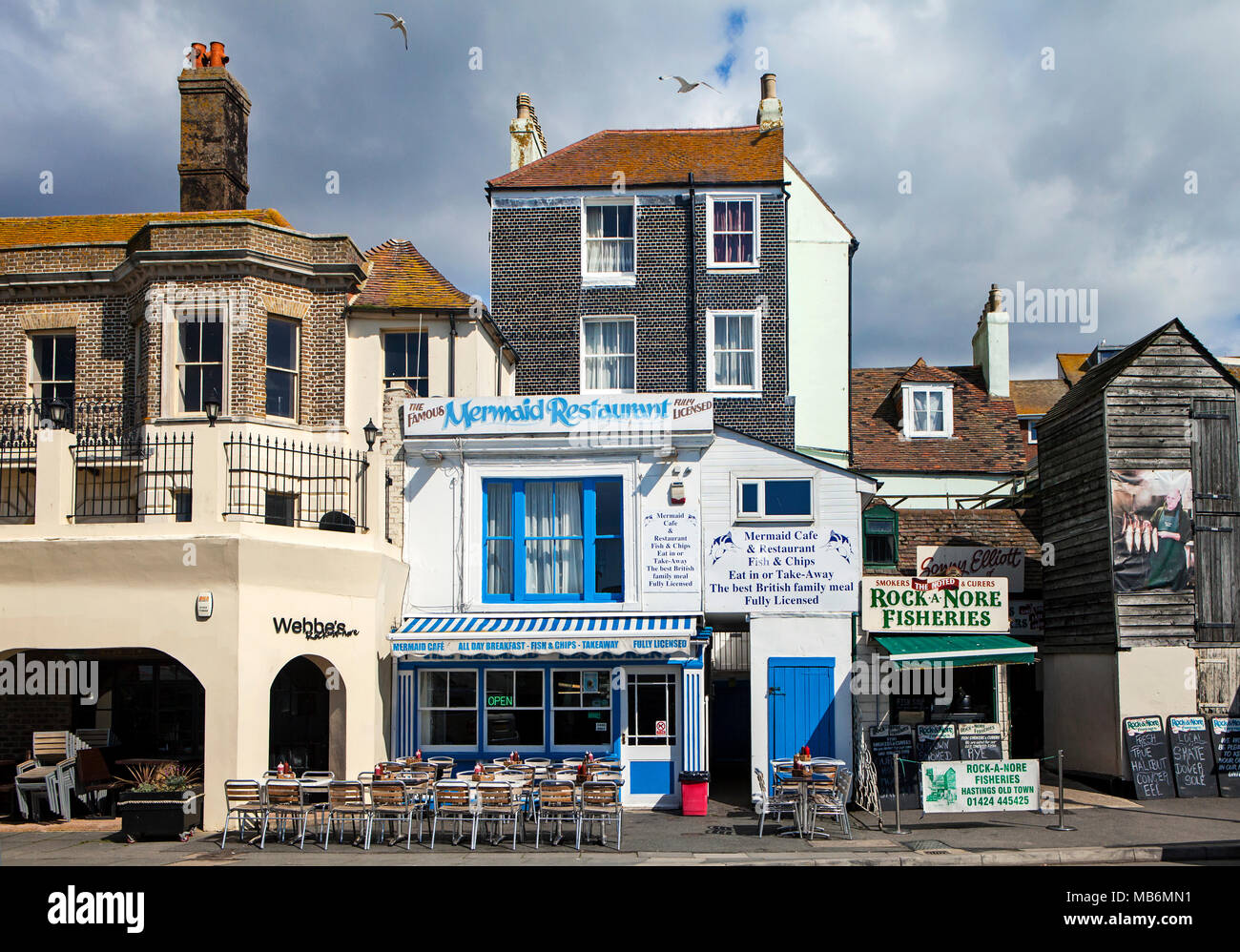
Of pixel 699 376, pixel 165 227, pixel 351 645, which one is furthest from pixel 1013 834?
pixel 165 227

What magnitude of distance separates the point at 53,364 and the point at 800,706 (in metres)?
15.9

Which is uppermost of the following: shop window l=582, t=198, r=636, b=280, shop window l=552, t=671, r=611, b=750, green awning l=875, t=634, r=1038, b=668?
shop window l=582, t=198, r=636, b=280

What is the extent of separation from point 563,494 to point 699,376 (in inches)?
312

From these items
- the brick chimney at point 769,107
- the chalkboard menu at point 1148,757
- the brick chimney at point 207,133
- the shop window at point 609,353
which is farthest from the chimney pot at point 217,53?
the chalkboard menu at point 1148,757

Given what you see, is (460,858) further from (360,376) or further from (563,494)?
(360,376)

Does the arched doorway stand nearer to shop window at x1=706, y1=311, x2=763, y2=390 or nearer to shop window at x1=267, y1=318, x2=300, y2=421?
shop window at x1=267, y1=318, x2=300, y2=421

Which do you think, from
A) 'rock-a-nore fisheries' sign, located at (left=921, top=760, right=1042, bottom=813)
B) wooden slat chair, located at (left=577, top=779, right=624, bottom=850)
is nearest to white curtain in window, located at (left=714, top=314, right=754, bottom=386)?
'rock-a-nore fisheries' sign, located at (left=921, top=760, right=1042, bottom=813)

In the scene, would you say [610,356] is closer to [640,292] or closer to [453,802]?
[640,292]

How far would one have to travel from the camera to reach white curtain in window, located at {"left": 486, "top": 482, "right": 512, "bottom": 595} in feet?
60.4

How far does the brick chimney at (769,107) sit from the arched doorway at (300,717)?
18.2 metres

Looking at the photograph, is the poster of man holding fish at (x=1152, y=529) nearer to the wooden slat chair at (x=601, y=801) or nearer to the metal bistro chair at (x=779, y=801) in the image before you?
the metal bistro chair at (x=779, y=801)

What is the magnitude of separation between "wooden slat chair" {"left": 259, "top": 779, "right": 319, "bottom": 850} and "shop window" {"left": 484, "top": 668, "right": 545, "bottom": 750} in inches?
171

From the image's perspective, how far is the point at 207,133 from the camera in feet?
70.7

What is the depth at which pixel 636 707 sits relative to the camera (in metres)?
17.5
